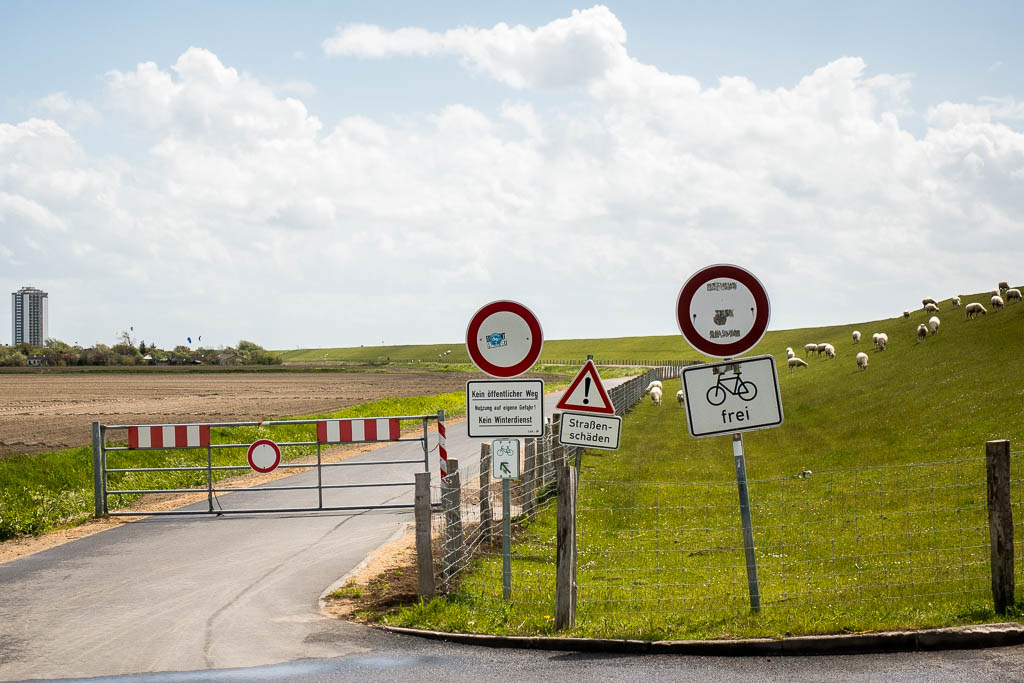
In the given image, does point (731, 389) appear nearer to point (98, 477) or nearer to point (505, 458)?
point (505, 458)

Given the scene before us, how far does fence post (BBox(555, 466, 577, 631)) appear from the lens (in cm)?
789

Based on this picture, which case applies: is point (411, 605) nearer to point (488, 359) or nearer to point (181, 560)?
point (488, 359)

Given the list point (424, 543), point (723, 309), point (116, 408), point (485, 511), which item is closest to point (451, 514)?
point (424, 543)

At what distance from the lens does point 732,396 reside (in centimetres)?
759

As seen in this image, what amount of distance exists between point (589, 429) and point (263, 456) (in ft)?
30.6

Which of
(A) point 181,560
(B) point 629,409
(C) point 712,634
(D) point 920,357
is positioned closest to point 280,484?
(A) point 181,560

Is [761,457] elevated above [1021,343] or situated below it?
below

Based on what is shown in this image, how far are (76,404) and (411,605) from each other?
51.1 m

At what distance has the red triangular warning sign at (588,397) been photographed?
878cm

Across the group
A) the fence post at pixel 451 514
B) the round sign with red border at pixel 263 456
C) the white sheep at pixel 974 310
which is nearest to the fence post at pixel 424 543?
the fence post at pixel 451 514

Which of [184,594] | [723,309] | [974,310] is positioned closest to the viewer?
[723,309]

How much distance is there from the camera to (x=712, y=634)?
24.9 ft

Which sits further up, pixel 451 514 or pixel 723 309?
pixel 723 309

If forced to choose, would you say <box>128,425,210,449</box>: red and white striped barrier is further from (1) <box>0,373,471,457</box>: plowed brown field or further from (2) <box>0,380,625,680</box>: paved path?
(1) <box>0,373,471,457</box>: plowed brown field
